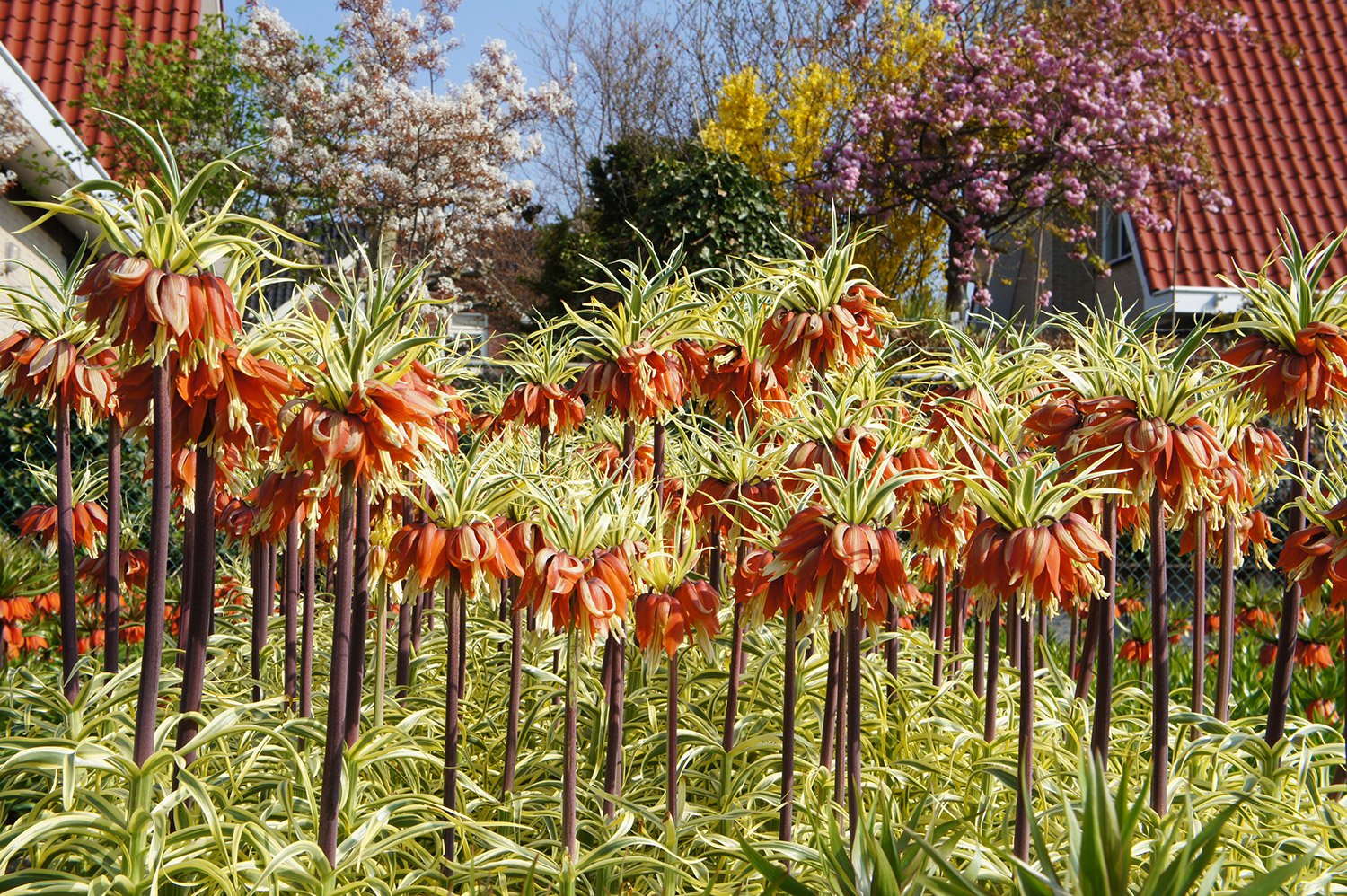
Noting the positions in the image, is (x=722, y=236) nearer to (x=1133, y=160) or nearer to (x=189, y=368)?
(x=1133, y=160)

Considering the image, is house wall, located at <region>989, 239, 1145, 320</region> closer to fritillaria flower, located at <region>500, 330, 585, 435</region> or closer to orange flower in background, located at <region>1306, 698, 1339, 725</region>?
orange flower in background, located at <region>1306, 698, 1339, 725</region>

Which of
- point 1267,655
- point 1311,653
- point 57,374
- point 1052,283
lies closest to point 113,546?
point 57,374

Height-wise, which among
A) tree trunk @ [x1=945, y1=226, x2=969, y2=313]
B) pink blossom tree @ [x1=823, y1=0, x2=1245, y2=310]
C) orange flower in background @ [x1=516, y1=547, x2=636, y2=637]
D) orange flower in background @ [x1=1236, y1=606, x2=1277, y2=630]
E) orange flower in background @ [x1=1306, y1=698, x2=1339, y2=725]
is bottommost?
orange flower in background @ [x1=1306, y1=698, x2=1339, y2=725]

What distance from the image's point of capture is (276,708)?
325cm

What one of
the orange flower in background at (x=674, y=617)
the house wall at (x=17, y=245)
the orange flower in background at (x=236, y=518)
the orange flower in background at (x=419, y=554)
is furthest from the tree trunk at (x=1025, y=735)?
the house wall at (x=17, y=245)

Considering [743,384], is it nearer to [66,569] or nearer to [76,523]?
A: [66,569]

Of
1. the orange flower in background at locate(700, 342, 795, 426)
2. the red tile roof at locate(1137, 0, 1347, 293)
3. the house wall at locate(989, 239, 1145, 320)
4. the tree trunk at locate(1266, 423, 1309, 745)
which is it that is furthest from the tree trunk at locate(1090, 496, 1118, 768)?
the house wall at locate(989, 239, 1145, 320)

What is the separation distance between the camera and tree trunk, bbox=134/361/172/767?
2.12 m

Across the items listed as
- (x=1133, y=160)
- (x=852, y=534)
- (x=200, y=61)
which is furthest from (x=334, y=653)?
(x=1133, y=160)

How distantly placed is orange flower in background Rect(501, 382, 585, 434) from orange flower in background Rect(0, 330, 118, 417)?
48.2 inches

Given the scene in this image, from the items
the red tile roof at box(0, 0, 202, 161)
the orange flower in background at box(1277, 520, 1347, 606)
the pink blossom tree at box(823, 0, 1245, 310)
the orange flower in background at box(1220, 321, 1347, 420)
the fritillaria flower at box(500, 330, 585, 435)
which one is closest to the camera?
the orange flower in background at box(1277, 520, 1347, 606)

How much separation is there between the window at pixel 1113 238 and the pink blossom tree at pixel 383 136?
885cm

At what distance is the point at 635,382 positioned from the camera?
3.13m

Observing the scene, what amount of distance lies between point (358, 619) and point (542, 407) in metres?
1.51
